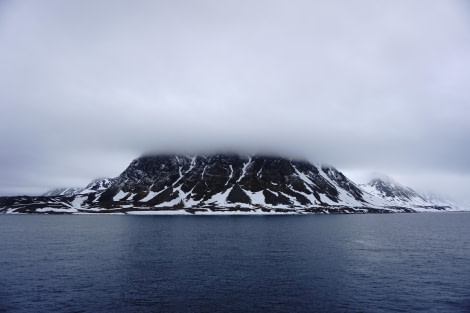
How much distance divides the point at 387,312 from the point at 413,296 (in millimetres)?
8832

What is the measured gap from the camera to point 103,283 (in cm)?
5128

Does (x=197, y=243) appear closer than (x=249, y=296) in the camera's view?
No

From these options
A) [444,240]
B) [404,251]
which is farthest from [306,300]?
[444,240]

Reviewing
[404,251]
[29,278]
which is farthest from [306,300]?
[404,251]

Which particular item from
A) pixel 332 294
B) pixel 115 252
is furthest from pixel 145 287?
pixel 115 252

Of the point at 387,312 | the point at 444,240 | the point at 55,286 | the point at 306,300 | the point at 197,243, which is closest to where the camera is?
the point at 387,312

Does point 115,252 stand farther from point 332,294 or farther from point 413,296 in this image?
point 413,296

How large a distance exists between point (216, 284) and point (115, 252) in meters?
39.1

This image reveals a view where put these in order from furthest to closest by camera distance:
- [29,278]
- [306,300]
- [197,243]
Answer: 1. [197,243]
2. [29,278]
3. [306,300]

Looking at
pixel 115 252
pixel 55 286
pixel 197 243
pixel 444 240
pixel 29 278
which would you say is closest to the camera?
pixel 55 286

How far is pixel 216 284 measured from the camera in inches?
1989

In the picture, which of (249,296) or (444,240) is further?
(444,240)

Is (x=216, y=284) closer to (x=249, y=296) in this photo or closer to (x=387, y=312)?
(x=249, y=296)

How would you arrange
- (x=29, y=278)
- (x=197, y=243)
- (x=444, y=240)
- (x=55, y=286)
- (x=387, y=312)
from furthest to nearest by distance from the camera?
(x=444, y=240) → (x=197, y=243) → (x=29, y=278) → (x=55, y=286) → (x=387, y=312)
